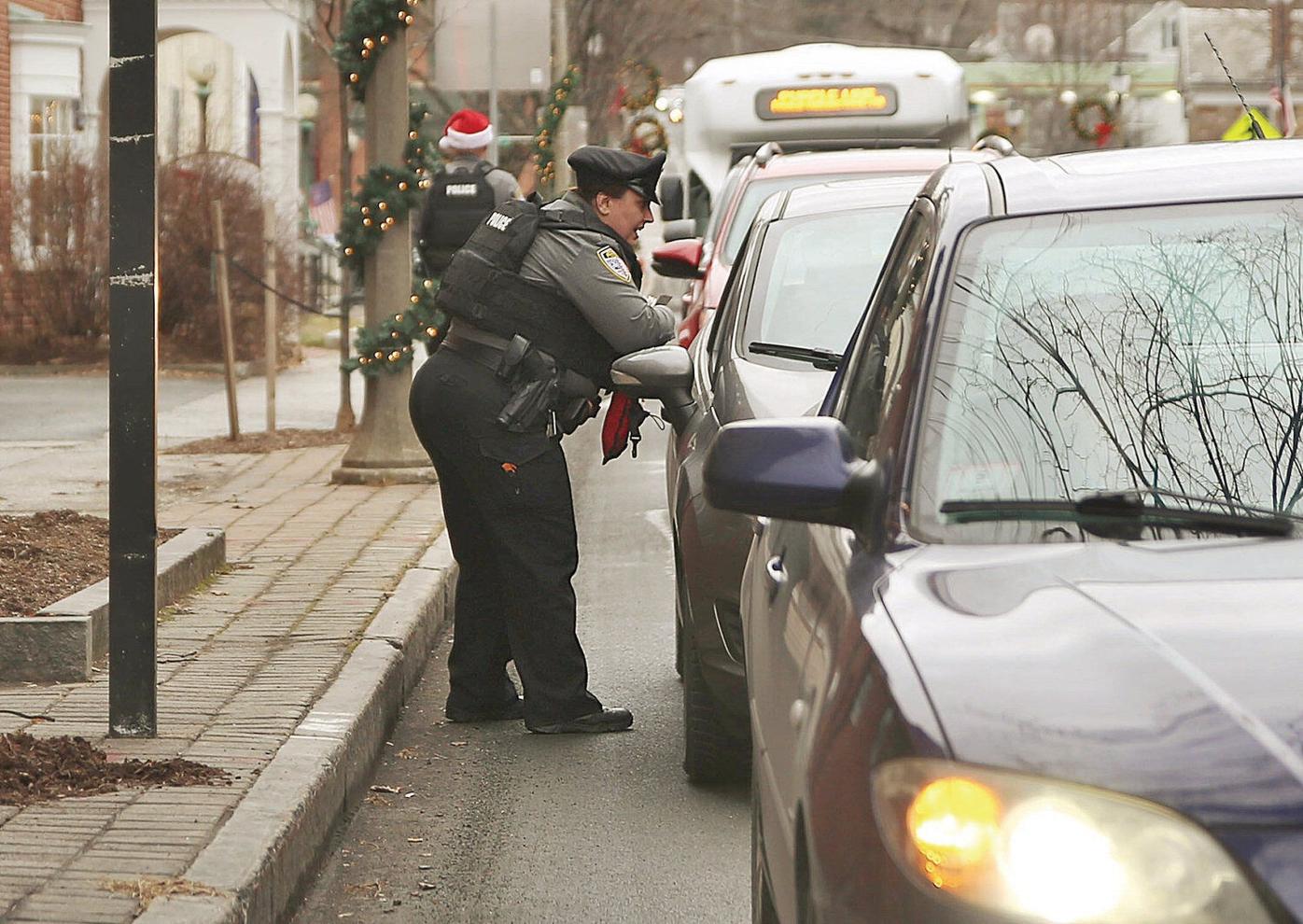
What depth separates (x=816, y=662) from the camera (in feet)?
10.0

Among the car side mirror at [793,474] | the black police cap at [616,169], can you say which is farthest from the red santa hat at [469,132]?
the car side mirror at [793,474]

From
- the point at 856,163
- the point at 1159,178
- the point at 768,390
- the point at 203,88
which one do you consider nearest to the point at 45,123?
the point at 203,88

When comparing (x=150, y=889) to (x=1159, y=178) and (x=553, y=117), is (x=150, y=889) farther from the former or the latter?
(x=553, y=117)

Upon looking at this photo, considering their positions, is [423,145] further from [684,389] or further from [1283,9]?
[1283,9]

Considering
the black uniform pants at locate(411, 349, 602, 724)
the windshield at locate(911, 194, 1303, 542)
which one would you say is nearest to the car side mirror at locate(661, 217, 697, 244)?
the black uniform pants at locate(411, 349, 602, 724)

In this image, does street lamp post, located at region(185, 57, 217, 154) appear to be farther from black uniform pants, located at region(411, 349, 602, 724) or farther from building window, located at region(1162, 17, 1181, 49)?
building window, located at region(1162, 17, 1181, 49)

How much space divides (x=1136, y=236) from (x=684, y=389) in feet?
9.63

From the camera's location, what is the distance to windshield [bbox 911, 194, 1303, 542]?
127 inches

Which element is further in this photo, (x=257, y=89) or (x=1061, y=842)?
(x=257, y=89)

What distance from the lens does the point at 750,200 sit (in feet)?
41.7

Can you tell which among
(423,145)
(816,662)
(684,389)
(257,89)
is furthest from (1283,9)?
(816,662)

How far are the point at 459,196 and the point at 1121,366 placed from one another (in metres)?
11.7

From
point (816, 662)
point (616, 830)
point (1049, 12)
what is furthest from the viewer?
point (1049, 12)

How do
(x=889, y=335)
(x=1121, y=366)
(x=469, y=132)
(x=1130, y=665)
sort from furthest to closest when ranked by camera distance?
(x=469, y=132)
(x=889, y=335)
(x=1121, y=366)
(x=1130, y=665)
